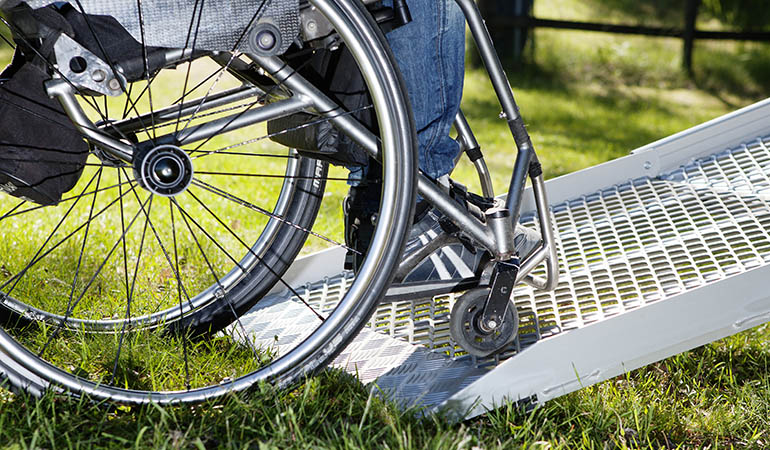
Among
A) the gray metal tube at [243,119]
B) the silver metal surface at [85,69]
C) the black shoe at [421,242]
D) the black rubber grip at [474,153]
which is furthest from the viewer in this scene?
the black rubber grip at [474,153]

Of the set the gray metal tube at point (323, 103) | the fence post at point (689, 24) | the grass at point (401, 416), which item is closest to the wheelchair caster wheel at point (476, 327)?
the grass at point (401, 416)

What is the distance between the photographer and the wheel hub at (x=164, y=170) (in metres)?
1.33

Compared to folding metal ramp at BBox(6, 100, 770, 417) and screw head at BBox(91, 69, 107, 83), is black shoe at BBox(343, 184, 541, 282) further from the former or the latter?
screw head at BBox(91, 69, 107, 83)

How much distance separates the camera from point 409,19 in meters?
1.47

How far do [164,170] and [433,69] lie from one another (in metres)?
0.60

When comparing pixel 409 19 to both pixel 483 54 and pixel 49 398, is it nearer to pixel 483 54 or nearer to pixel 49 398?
pixel 483 54

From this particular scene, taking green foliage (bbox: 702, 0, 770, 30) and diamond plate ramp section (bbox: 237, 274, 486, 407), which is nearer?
diamond plate ramp section (bbox: 237, 274, 486, 407)

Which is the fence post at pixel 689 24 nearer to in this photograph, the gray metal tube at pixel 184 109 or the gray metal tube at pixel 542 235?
the gray metal tube at pixel 542 235

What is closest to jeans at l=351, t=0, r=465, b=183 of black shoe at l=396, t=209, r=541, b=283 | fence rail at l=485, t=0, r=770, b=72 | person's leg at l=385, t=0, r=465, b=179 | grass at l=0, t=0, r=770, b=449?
person's leg at l=385, t=0, r=465, b=179

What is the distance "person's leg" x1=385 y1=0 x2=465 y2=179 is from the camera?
1564 mm

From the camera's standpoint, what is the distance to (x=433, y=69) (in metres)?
1.61

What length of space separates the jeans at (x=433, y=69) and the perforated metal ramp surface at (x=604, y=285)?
421mm

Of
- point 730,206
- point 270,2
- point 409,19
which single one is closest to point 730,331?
point 730,206

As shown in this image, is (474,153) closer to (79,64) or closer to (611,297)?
(611,297)
